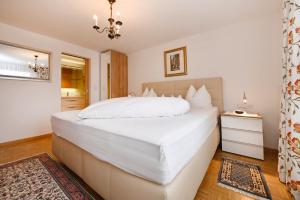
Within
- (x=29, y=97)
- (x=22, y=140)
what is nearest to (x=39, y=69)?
(x=29, y=97)

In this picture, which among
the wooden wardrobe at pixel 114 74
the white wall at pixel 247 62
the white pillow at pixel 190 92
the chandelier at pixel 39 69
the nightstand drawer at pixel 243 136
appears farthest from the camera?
the wooden wardrobe at pixel 114 74

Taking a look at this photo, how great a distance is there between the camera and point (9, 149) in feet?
7.98

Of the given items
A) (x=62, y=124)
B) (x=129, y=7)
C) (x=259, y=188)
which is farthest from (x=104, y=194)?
(x=129, y=7)

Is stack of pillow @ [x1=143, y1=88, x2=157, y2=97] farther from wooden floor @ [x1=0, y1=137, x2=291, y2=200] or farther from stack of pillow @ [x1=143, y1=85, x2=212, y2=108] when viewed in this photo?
wooden floor @ [x1=0, y1=137, x2=291, y2=200]

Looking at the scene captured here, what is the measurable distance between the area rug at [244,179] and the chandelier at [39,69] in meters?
4.10

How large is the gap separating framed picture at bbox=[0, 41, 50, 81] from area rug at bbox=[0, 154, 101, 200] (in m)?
1.95

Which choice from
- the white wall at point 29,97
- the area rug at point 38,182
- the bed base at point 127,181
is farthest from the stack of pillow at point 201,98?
the white wall at point 29,97

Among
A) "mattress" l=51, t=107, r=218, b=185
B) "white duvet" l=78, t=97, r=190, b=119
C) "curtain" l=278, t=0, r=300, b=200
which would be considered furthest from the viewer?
"white duvet" l=78, t=97, r=190, b=119

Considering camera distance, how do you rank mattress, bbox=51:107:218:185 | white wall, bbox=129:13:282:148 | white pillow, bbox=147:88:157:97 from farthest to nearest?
white pillow, bbox=147:88:157:97, white wall, bbox=129:13:282:148, mattress, bbox=51:107:218:185

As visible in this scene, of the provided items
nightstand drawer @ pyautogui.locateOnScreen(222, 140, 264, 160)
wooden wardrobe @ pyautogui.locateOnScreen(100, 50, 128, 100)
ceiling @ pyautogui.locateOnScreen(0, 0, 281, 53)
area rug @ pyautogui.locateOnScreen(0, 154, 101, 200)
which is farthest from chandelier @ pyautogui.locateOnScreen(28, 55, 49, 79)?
nightstand drawer @ pyautogui.locateOnScreen(222, 140, 264, 160)

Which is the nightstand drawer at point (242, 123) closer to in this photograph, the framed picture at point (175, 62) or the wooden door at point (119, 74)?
the framed picture at point (175, 62)

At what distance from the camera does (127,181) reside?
907 millimetres

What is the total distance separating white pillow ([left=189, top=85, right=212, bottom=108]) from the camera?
264cm

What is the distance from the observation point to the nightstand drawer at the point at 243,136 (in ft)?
6.41
